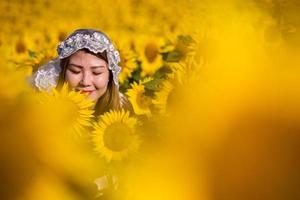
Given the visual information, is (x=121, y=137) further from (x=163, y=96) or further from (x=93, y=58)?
(x=93, y=58)

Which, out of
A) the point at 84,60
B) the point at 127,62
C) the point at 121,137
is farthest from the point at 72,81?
the point at 127,62

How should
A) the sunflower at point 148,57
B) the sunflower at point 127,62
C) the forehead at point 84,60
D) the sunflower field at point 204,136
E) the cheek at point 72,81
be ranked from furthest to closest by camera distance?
the sunflower at point 148,57
the sunflower at point 127,62
the forehead at point 84,60
the cheek at point 72,81
the sunflower field at point 204,136

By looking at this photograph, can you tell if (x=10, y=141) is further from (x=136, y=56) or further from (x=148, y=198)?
(x=136, y=56)

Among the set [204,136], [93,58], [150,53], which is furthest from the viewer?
[150,53]

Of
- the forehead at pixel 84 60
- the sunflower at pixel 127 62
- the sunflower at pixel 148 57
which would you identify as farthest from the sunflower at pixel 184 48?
the sunflower at pixel 148 57

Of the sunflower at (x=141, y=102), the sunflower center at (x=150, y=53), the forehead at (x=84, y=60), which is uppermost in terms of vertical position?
the sunflower center at (x=150, y=53)

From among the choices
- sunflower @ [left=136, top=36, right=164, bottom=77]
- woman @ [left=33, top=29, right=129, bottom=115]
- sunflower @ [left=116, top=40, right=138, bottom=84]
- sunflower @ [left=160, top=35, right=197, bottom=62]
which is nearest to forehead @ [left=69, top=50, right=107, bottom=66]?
woman @ [left=33, top=29, right=129, bottom=115]

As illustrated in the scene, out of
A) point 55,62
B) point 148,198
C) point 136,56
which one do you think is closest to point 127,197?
point 148,198

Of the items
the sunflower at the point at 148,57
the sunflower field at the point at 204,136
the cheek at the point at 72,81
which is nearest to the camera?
the sunflower field at the point at 204,136

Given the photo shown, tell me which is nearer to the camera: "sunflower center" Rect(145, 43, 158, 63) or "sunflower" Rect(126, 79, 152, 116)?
"sunflower" Rect(126, 79, 152, 116)

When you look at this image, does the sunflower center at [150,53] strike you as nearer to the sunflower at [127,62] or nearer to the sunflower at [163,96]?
the sunflower at [127,62]

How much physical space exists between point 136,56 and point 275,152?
150 cm

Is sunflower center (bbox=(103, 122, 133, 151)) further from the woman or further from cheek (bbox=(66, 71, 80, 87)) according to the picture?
the woman

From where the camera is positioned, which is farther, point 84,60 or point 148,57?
point 148,57
